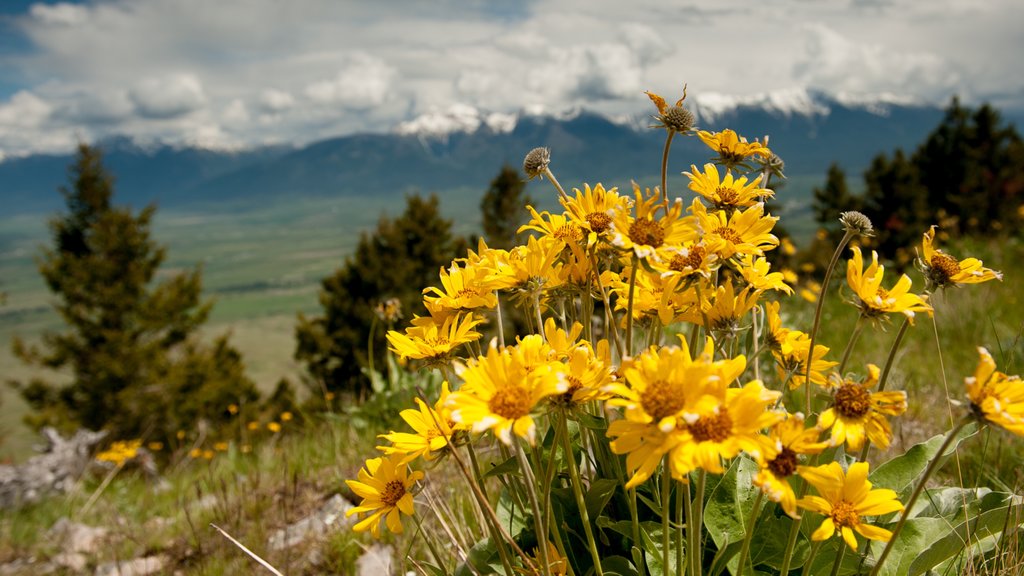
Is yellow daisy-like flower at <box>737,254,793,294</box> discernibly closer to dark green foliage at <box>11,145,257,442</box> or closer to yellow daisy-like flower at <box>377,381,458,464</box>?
yellow daisy-like flower at <box>377,381,458,464</box>

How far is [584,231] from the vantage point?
158 centimetres

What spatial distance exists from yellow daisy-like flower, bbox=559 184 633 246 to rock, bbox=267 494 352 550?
2245 mm

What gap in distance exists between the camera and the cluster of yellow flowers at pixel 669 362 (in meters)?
1.13

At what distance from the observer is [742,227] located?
162 cm

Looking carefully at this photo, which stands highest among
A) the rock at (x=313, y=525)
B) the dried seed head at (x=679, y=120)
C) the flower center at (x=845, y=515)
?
the dried seed head at (x=679, y=120)

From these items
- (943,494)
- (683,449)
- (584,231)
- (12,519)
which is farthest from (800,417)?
(12,519)

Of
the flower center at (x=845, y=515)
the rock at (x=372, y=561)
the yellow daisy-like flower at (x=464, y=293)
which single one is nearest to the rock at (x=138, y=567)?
the rock at (x=372, y=561)

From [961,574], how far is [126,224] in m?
30.5

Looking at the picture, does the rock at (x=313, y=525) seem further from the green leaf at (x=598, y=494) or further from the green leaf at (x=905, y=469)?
the green leaf at (x=905, y=469)

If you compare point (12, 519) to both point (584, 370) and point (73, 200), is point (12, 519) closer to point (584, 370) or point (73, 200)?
point (584, 370)

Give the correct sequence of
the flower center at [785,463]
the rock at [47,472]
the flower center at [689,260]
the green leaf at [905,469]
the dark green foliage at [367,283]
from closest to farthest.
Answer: the flower center at [785,463], the flower center at [689,260], the green leaf at [905,469], the rock at [47,472], the dark green foliage at [367,283]

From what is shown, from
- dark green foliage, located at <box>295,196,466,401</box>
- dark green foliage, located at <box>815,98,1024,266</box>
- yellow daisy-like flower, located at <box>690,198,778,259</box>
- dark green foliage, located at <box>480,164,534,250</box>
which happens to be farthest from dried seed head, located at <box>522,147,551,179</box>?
dark green foliage, located at <box>815,98,1024,266</box>

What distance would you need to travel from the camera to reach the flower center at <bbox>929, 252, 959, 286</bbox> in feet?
5.29

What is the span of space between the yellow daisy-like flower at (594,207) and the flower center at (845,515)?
0.79 metres
